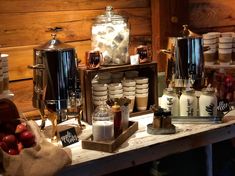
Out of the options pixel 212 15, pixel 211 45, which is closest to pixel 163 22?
pixel 211 45

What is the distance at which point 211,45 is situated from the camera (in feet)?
8.55

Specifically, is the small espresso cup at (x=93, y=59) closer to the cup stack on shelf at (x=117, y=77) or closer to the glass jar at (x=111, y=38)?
the glass jar at (x=111, y=38)

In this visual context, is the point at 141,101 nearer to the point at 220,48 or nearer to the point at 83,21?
the point at 83,21

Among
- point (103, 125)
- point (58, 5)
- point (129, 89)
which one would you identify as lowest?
point (103, 125)

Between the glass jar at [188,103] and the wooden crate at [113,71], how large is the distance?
0.18 m

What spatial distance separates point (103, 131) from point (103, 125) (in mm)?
26

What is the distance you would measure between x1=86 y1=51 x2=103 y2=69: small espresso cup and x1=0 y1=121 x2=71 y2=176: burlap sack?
0.53 m

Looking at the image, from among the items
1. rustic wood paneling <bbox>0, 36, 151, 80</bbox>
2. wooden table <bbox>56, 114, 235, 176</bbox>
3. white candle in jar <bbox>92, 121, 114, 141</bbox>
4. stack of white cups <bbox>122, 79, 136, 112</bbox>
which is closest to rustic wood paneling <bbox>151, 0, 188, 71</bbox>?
stack of white cups <bbox>122, 79, 136, 112</bbox>

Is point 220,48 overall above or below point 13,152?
A: above

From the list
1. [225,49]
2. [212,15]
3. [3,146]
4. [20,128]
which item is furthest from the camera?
[212,15]

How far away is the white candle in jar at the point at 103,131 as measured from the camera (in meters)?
1.81

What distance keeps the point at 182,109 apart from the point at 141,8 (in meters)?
0.79

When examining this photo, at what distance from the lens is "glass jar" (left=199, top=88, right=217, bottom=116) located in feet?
6.98

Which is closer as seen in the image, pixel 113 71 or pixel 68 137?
pixel 68 137
